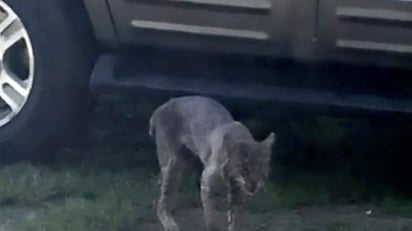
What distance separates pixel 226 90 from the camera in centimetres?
538

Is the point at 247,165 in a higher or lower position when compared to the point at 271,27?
lower

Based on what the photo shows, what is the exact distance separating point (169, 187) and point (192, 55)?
66cm

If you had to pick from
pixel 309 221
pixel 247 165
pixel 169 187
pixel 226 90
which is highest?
pixel 247 165

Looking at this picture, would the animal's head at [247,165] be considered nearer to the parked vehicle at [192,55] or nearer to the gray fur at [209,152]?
the gray fur at [209,152]

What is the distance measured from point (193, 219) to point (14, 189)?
81 centimetres

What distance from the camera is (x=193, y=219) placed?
211 inches

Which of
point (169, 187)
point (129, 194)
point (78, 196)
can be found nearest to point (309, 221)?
point (169, 187)

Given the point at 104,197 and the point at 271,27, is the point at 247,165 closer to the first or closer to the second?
the point at 271,27

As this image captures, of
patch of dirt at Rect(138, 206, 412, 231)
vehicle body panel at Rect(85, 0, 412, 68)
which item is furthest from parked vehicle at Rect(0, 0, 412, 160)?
patch of dirt at Rect(138, 206, 412, 231)

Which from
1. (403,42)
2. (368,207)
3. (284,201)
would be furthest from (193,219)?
(403,42)

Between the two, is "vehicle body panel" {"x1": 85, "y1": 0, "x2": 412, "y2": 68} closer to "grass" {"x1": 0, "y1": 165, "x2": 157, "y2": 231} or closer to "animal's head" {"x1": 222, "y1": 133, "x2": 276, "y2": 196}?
"grass" {"x1": 0, "y1": 165, "x2": 157, "y2": 231}

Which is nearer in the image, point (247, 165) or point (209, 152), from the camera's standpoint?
point (247, 165)

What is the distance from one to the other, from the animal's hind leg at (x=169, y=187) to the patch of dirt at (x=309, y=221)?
0.08 metres

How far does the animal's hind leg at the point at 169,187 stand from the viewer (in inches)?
203
